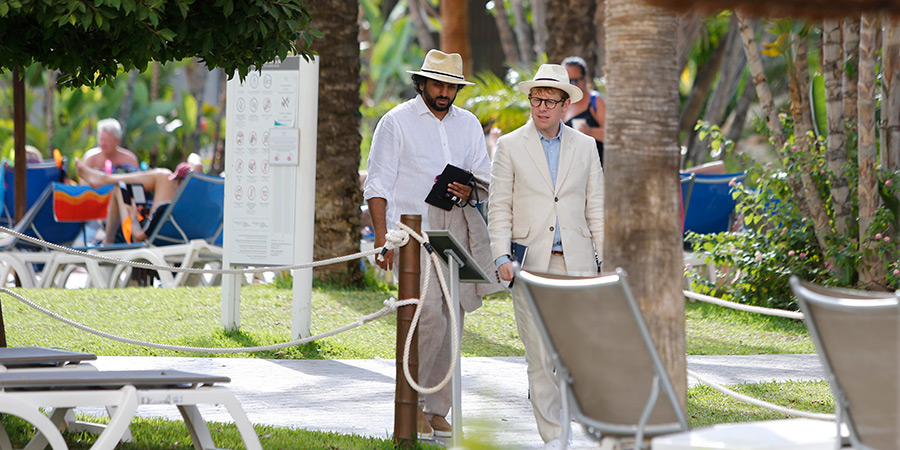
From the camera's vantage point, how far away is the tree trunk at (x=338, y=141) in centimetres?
1145

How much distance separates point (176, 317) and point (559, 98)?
537 centimetres

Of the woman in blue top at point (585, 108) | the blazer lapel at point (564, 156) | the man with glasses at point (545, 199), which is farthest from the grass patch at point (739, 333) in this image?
the blazer lapel at point (564, 156)

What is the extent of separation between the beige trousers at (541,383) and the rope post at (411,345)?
1.82 feet

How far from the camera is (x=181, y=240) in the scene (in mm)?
13547

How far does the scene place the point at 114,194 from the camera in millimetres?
14148

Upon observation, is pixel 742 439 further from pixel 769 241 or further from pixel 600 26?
pixel 600 26

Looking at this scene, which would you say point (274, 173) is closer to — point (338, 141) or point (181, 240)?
point (338, 141)

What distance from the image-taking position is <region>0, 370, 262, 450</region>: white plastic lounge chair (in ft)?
13.9

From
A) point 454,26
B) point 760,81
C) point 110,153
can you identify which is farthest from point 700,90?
point 760,81

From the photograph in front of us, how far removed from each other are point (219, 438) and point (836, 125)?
690 centimetres

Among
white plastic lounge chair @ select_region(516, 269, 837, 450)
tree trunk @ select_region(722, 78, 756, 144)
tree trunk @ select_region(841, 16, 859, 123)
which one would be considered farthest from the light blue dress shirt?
tree trunk @ select_region(722, 78, 756, 144)

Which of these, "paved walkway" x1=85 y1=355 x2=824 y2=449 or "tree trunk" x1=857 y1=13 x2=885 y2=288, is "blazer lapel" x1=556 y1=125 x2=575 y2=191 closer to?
"paved walkway" x1=85 y1=355 x2=824 y2=449

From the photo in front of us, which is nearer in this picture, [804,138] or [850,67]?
[850,67]

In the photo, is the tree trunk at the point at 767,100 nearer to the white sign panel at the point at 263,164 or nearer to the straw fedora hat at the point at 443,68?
the white sign panel at the point at 263,164
